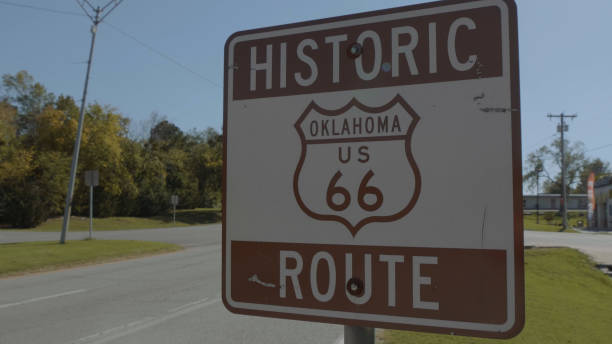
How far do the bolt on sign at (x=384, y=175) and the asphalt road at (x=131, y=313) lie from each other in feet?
14.9

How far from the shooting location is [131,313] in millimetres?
6961

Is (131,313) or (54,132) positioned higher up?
(54,132)

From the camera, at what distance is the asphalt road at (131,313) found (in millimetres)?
5672

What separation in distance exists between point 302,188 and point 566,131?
178ft

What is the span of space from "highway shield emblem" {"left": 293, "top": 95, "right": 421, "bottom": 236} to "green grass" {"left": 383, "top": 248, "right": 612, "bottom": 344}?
389cm

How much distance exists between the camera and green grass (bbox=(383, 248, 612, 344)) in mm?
4654

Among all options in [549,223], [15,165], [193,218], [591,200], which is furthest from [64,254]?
[549,223]

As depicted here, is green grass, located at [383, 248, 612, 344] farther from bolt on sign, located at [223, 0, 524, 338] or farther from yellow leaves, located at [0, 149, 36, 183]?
yellow leaves, located at [0, 149, 36, 183]

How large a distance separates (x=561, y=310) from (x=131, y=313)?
6.14 meters

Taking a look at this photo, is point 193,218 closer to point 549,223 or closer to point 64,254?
point 64,254

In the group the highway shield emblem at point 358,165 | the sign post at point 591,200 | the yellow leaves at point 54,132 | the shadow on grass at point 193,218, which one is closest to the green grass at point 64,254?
the highway shield emblem at point 358,165

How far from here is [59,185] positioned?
34.4 meters

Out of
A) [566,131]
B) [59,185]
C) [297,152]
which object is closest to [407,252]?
[297,152]

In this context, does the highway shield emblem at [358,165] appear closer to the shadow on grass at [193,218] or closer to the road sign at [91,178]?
the road sign at [91,178]
